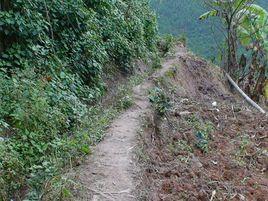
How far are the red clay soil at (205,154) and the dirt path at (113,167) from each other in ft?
0.61

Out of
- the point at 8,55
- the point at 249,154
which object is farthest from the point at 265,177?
the point at 8,55

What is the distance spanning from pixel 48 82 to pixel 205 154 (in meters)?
2.48

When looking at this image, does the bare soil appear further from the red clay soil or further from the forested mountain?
the forested mountain

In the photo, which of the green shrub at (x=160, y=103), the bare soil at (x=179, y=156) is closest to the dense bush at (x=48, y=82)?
the bare soil at (x=179, y=156)

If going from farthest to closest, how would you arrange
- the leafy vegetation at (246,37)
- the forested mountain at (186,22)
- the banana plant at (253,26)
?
the forested mountain at (186,22) < the banana plant at (253,26) < the leafy vegetation at (246,37)

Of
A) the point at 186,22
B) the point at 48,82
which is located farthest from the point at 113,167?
the point at 186,22

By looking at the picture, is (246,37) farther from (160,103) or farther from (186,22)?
(186,22)

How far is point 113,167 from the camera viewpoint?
429 cm

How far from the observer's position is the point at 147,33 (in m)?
13.3

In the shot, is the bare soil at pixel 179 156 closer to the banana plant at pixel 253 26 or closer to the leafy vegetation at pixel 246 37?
the leafy vegetation at pixel 246 37

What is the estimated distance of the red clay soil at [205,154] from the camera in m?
4.47

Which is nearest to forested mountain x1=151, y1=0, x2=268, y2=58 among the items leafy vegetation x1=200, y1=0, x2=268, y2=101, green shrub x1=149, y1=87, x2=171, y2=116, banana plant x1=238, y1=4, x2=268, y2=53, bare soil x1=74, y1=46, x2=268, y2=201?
banana plant x1=238, y1=4, x2=268, y2=53

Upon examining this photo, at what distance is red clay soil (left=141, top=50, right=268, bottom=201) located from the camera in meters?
4.47

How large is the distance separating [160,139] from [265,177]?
61.6 inches
